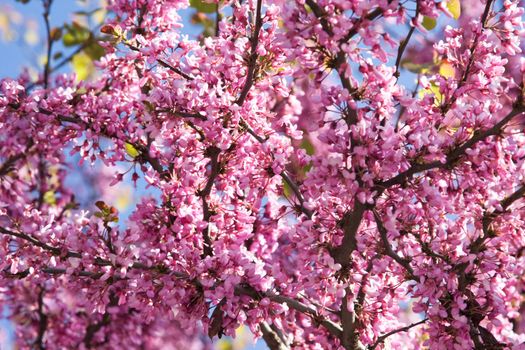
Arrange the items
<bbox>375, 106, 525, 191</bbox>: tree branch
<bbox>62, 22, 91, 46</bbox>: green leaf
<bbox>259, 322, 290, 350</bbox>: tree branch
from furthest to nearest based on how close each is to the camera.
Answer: <bbox>62, 22, 91, 46</bbox>: green leaf → <bbox>259, 322, 290, 350</bbox>: tree branch → <bbox>375, 106, 525, 191</bbox>: tree branch

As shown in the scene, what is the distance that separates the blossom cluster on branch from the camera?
3154 mm

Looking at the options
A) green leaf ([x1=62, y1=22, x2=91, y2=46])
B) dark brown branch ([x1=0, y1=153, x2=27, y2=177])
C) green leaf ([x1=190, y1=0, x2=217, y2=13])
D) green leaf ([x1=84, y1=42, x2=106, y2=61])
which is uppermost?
green leaf ([x1=62, y1=22, x2=91, y2=46])

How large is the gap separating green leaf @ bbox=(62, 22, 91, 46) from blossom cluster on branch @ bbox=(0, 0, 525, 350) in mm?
1933

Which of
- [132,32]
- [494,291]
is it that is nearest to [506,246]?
[494,291]

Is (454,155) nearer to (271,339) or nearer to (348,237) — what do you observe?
(348,237)

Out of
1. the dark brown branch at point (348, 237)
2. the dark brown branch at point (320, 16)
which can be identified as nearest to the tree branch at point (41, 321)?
the dark brown branch at point (348, 237)

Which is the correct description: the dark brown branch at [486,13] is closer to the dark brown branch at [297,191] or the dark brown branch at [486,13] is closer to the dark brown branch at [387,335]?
the dark brown branch at [297,191]

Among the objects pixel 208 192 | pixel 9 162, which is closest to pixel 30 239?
pixel 208 192


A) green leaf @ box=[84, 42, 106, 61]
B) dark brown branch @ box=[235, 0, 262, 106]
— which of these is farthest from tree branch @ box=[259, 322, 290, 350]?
green leaf @ box=[84, 42, 106, 61]

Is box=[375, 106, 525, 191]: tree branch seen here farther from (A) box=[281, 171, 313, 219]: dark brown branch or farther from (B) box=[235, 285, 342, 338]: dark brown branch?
(B) box=[235, 285, 342, 338]: dark brown branch

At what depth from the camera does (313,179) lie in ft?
10.5

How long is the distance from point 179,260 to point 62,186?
3.56 metres

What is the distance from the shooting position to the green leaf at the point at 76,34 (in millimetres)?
6164

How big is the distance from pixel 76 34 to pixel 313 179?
383 centimetres
